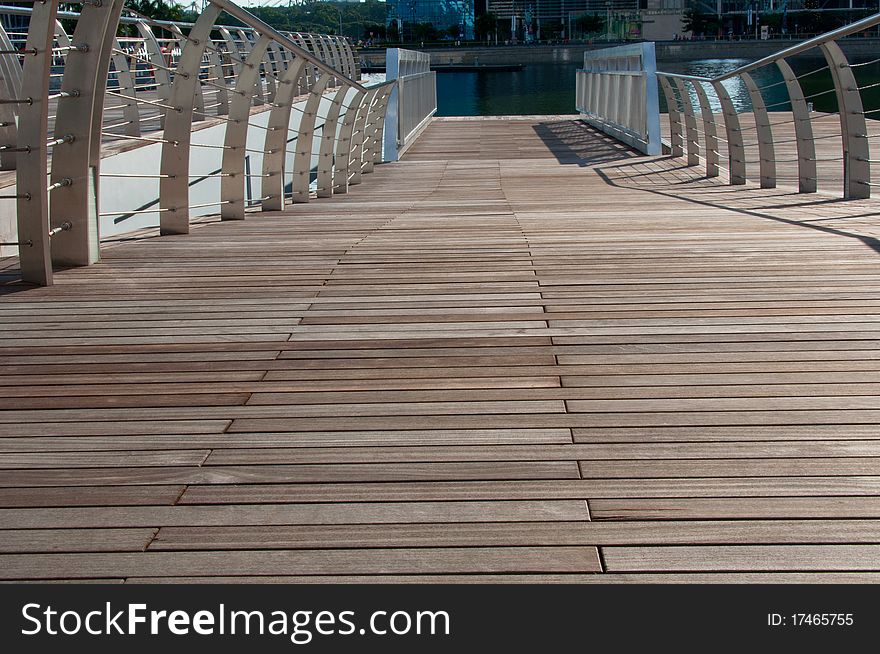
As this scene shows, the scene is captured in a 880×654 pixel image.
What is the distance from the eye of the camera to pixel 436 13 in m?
102

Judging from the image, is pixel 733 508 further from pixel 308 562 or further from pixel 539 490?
pixel 308 562

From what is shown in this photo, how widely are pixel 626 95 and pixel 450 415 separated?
1187cm

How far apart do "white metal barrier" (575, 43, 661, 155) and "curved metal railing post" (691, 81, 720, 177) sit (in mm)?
2270

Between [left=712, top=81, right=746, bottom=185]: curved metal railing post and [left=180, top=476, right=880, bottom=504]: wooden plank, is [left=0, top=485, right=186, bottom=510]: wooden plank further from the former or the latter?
[left=712, top=81, right=746, bottom=185]: curved metal railing post

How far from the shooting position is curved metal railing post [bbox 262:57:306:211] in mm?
5938

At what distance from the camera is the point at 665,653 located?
Result: 125 centimetres

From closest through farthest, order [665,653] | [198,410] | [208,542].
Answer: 1. [665,653]
2. [208,542]
3. [198,410]

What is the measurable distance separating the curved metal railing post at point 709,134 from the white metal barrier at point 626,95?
2270mm

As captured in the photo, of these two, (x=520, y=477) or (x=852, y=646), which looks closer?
(x=852, y=646)

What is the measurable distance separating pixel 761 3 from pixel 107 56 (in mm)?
90055

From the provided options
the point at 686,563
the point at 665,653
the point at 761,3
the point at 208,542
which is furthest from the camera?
the point at 761,3

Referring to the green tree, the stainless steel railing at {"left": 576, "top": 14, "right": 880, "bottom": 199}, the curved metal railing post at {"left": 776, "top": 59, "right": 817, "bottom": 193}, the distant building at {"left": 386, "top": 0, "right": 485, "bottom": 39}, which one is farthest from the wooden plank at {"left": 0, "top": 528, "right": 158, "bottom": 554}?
the distant building at {"left": 386, "top": 0, "right": 485, "bottom": 39}

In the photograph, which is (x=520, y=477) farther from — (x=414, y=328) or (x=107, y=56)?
(x=107, y=56)

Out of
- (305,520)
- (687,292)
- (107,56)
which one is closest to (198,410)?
(305,520)
